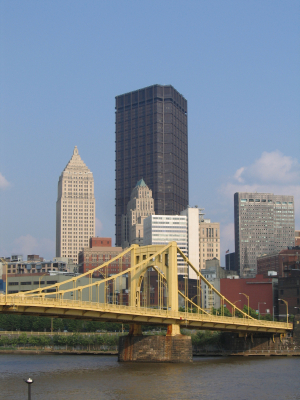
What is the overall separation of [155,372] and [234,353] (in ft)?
130

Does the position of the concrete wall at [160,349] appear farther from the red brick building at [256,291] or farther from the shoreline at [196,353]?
the red brick building at [256,291]

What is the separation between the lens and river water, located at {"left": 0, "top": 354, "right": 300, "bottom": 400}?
6481 centimetres

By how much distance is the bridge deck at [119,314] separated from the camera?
78.5 metres

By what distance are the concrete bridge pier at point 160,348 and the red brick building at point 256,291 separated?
84140 mm

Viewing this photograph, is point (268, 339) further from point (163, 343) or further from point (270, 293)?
point (270, 293)

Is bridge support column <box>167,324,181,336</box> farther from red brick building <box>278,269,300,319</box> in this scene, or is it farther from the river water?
red brick building <box>278,269,300,319</box>

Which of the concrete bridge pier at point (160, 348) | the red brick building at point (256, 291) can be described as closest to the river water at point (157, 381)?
the concrete bridge pier at point (160, 348)

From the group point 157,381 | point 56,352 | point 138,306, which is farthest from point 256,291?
point 157,381

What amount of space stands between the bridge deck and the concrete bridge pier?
2.18 m

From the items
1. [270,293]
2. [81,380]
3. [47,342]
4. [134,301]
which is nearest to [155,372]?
[81,380]

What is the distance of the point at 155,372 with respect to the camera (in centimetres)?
8344

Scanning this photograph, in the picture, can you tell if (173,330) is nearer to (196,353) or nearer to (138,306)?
(138,306)

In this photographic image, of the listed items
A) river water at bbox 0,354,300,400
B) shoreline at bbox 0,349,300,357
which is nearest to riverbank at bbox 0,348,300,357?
shoreline at bbox 0,349,300,357

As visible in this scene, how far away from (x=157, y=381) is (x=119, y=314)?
17641mm
